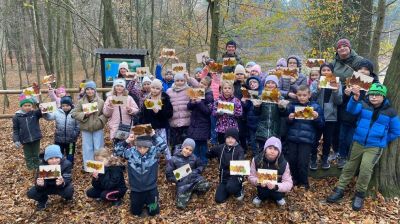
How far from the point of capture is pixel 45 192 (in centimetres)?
568

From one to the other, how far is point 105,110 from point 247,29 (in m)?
8.25

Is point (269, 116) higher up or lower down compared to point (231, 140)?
higher up

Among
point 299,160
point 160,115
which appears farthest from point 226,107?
point 299,160

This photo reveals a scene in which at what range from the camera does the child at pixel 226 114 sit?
6.34 meters

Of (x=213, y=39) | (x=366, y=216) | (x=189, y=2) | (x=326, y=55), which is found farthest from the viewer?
(x=189, y=2)

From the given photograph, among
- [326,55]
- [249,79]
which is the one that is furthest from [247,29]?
[249,79]

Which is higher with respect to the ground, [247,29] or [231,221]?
[247,29]

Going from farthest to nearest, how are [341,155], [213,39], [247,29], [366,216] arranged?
[247,29] < [213,39] < [341,155] < [366,216]

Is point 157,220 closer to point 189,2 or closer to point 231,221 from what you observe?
point 231,221

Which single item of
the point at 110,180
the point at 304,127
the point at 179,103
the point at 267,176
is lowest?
the point at 110,180

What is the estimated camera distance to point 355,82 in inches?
203

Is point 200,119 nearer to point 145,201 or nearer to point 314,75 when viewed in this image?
point 145,201

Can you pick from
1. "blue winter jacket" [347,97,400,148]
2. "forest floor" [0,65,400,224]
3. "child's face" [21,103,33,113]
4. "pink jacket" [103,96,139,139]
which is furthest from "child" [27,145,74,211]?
"blue winter jacket" [347,97,400,148]

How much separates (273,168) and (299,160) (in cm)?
68
